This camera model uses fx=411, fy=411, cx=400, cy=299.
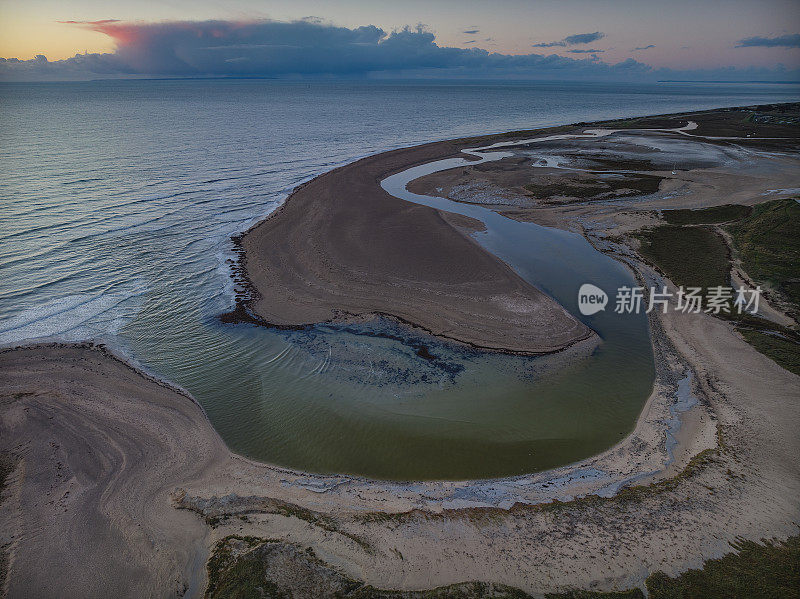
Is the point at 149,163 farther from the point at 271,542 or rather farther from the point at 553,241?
the point at 271,542

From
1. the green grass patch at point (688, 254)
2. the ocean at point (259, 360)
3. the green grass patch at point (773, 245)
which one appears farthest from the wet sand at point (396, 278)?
the green grass patch at point (773, 245)

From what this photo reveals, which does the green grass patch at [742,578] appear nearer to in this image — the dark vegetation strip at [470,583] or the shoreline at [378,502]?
the dark vegetation strip at [470,583]

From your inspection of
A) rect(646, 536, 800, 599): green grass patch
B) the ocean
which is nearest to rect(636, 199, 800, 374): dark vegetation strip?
the ocean

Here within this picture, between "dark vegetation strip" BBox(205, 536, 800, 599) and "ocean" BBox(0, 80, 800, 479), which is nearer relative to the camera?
"dark vegetation strip" BBox(205, 536, 800, 599)

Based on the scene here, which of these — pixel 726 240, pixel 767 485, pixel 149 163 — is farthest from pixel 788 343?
pixel 149 163

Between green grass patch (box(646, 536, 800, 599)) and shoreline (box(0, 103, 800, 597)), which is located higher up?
green grass patch (box(646, 536, 800, 599))

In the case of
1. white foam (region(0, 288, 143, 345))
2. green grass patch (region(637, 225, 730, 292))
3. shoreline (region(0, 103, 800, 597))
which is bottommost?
shoreline (region(0, 103, 800, 597))

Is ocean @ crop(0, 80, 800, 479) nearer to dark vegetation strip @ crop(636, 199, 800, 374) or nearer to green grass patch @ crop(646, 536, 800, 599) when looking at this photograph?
green grass patch @ crop(646, 536, 800, 599)
